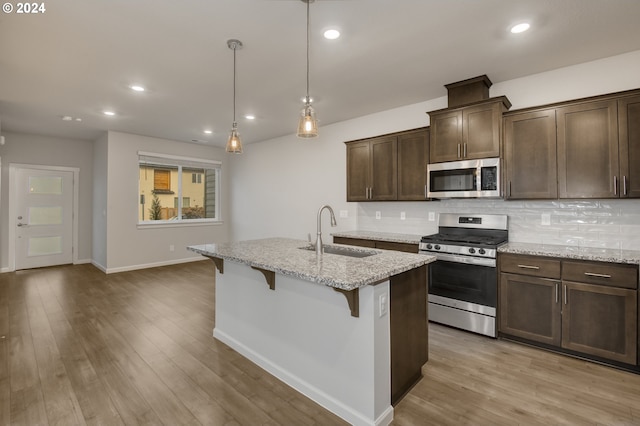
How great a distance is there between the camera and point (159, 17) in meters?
2.29

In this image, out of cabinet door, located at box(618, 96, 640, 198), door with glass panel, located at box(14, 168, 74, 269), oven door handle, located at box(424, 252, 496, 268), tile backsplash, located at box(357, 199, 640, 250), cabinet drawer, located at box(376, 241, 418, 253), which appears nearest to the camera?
cabinet door, located at box(618, 96, 640, 198)

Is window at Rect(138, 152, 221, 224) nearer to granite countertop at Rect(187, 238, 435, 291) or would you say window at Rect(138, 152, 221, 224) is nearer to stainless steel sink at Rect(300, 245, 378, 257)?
granite countertop at Rect(187, 238, 435, 291)

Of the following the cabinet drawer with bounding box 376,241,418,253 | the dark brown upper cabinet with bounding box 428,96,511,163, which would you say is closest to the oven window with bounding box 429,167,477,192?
the dark brown upper cabinet with bounding box 428,96,511,163

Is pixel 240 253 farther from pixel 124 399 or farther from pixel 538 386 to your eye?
pixel 538 386

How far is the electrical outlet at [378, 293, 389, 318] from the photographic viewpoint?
5.94 feet

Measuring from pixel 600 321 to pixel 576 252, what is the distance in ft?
1.85

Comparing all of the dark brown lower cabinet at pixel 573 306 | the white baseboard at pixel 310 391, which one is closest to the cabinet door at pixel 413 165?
the dark brown lower cabinet at pixel 573 306

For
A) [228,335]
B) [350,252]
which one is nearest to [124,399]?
[228,335]

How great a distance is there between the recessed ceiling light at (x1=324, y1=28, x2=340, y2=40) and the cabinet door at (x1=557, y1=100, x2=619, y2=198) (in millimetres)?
2139

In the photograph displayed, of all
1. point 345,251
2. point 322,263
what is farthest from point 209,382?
point 345,251

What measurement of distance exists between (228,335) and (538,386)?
2.54 meters

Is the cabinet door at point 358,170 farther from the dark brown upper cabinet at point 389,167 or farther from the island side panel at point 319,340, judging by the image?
the island side panel at point 319,340

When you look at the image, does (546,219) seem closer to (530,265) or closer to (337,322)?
(530,265)

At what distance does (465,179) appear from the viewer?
332 cm
